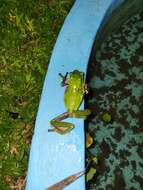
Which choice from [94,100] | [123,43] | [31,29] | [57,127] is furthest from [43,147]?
[123,43]

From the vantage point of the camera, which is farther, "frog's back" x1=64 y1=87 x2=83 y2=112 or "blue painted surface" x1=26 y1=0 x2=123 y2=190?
"frog's back" x1=64 y1=87 x2=83 y2=112

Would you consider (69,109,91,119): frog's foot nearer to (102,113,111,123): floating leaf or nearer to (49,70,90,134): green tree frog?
(49,70,90,134): green tree frog

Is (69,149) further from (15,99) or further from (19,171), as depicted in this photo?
(15,99)

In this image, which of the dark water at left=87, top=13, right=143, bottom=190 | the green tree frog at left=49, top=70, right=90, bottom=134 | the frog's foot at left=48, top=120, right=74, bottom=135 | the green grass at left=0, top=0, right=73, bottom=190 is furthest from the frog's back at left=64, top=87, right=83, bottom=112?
the dark water at left=87, top=13, right=143, bottom=190

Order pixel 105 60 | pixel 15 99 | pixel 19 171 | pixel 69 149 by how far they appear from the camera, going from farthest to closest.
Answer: pixel 105 60 < pixel 15 99 < pixel 19 171 < pixel 69 149

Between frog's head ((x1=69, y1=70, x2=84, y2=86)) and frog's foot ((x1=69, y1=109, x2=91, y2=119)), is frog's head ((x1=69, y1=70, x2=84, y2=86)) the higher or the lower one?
the higher one

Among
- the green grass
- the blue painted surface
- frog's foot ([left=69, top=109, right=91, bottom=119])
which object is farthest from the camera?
the green grass

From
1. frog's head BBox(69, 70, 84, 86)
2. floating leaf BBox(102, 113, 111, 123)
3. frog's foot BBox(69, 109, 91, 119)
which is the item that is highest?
frog's head BBox(69, 70, 84, 86)
